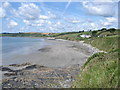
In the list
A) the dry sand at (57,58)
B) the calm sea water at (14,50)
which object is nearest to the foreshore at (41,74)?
the dry sand at (57,58)

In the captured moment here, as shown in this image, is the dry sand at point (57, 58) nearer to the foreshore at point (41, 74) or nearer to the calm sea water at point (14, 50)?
the foreshore at point (41, 74)

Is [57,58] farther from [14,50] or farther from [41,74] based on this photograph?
[14,50]

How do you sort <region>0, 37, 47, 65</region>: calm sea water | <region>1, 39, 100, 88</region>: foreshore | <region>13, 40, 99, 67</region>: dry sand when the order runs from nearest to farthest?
<region>1, 39, 100, 88</region>: foreshore < <region>13, 40, 99, 67</region>: dry sand < <region>0, 37, 47, 65</region>: calm sea water

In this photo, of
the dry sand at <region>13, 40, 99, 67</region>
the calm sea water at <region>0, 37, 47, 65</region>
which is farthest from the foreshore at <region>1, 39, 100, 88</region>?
the calm sea water at <region>0, 37, 47, 65</region>

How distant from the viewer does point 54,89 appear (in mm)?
10164

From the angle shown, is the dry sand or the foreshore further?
the dry sand

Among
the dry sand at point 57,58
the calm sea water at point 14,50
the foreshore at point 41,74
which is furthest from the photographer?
the calm sea water at point 14,50

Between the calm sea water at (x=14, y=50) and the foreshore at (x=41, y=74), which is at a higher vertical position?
the foreshore at (x=41, y=74)

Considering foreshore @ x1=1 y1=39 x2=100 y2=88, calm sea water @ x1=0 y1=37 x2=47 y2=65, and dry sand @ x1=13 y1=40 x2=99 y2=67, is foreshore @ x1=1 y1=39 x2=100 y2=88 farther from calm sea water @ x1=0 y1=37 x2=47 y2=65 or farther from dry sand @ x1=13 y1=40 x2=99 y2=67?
calm sea water @ x1=0 y1=37 x2=47 y2=65

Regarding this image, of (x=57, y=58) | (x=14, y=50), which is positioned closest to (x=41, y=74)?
(x=57, y=58)

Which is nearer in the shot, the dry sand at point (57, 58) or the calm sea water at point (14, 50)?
the dry sand at point (57, 58)

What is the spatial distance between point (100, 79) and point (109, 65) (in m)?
1.58

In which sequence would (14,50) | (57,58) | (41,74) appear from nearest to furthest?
(41,74), (57,58), (14,50)

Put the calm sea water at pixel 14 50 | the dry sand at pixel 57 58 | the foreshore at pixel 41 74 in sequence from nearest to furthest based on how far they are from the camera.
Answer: the foreshore at pixel 41 74, the dry sand at pixel 57 58, the calm sea water at pixel 14 50
